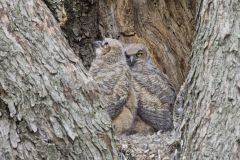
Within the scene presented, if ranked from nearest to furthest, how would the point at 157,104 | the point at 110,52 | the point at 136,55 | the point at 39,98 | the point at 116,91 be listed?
the point at 39,98 < the point at 116,91 < the point at 157,104 < the point at 110,52 < the point at 136,55

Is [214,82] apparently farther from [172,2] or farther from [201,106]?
[172,2]

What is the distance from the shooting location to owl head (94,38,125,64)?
17.1ft

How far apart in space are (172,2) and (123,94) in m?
1.49

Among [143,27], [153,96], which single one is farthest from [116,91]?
[143,27]

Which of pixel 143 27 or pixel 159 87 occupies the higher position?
pixel 143 27

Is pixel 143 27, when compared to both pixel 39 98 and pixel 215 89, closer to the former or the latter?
pixel 215 89

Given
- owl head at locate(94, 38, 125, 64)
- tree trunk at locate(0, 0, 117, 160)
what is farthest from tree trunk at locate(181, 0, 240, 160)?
owl head at locate(94, 38, 125, 64)

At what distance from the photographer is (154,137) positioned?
4.88 m

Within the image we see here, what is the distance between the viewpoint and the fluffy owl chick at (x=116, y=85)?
4844 millimetres

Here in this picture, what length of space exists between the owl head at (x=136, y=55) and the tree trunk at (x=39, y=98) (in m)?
2.12

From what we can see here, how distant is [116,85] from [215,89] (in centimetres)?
175

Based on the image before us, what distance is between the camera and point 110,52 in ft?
17.3

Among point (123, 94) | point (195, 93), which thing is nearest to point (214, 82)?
point (195, 93)

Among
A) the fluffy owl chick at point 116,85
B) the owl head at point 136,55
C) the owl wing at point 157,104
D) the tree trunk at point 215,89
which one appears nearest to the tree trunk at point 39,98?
the tree trunk at point 215,89
